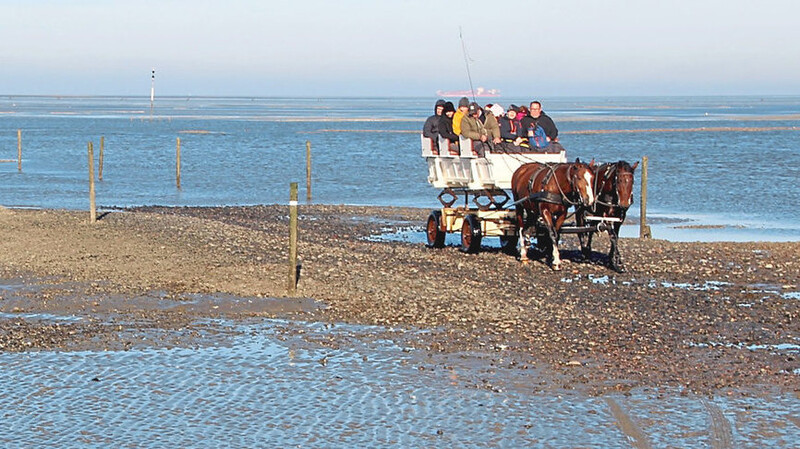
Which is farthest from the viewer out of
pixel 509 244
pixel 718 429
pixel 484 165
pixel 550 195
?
pixel 509 244

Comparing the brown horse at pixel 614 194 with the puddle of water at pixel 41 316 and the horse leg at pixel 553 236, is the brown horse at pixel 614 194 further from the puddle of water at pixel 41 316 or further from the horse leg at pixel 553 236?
the puddle of water at pixel 41 316

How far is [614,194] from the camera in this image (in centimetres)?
1881

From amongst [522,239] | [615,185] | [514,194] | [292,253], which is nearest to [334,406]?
[292,253]

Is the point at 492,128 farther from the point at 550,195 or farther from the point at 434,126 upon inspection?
the point at 550,195

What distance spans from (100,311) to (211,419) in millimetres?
5154

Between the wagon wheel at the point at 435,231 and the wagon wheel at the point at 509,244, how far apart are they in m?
1.20

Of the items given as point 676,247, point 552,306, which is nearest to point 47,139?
point 676,247

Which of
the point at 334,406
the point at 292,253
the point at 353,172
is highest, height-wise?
the point at 292,253

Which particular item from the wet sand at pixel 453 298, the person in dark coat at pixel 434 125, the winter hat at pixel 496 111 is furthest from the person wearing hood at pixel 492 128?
the wet sand at pixel 453 298

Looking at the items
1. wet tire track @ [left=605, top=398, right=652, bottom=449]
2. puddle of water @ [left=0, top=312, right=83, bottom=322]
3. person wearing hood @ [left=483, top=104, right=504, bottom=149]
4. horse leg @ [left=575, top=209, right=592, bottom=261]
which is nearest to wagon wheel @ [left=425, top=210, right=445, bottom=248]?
person wearing hood @ [left=483, top=104, right=504, bottom=149]

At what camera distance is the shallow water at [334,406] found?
373 inches

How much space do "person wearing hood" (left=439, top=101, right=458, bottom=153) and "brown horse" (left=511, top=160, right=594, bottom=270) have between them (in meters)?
1.61

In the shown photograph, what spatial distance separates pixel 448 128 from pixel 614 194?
14.1 ft

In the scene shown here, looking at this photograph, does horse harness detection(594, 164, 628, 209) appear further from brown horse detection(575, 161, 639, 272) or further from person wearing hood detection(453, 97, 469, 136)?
person wearing hood detection(453, 97, 469, 136)
